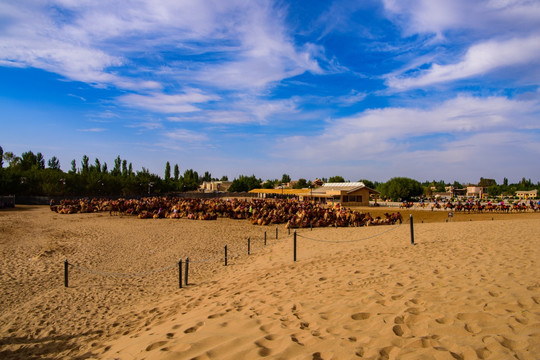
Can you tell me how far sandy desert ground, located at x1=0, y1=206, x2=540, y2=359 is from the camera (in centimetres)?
357

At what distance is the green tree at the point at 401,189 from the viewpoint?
7225cm

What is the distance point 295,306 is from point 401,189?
7367 centimetres

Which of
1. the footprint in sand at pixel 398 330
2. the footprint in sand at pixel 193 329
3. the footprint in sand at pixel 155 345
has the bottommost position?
the footprint in sand at pixel 193 329

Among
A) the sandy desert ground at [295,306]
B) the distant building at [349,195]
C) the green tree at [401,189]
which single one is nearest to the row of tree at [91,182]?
the green tree at [401,189]

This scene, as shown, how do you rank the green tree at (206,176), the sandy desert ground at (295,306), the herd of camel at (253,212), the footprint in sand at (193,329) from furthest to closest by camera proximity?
1. the green tree at (206,176)
2. the herd of camel at (253,212)
3. the footprint in sand at (193,329)
4. the sandy desert ground at (295,306)

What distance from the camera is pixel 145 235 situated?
19625mm

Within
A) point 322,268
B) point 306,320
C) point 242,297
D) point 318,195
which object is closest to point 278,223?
point 322,268

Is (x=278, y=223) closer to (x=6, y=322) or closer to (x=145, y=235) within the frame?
(x=145, y=235)

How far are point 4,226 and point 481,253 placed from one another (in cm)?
2802

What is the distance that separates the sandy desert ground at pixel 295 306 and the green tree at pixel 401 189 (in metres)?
65.7

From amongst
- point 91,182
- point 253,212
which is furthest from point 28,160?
point 253,212

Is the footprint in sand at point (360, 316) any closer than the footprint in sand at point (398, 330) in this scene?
No

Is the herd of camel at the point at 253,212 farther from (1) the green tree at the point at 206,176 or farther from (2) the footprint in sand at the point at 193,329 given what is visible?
(1) the green tree at the point at 206,176

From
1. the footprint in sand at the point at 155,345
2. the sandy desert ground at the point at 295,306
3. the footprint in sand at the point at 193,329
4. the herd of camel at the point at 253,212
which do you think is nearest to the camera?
the sandy desert ground at the point at 295,306
